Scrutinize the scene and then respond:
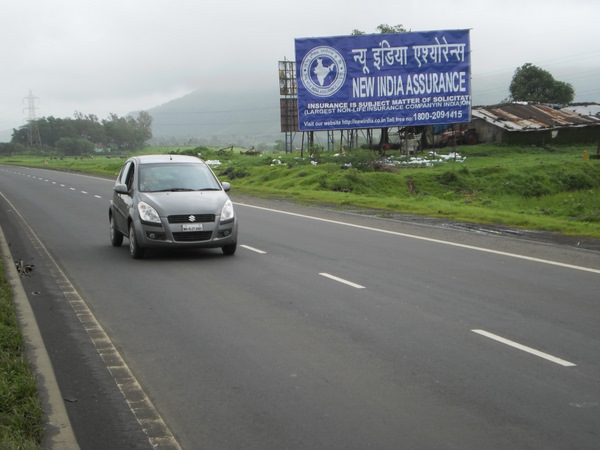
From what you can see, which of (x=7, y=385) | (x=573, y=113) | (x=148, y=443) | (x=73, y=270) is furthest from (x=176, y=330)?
(x=573, y=113)

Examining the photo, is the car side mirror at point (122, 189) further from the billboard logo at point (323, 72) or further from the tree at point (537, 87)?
the tree at point (537, 87)

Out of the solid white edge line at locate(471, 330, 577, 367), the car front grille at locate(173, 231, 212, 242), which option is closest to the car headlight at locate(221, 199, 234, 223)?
the car front grille at locate(173, 231, 212, 242)

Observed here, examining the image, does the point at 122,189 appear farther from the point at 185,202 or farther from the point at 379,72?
the point at 379,72

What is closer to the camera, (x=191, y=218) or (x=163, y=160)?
(x=191, y=218)

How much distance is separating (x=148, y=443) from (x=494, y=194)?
3151 cm

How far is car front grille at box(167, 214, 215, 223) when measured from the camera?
14312 millimetres

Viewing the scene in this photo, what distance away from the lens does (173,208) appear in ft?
47.2

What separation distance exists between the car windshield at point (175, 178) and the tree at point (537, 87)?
76.0 metres

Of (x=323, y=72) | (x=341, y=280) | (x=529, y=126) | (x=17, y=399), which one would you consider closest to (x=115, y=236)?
(x=341, y=280)

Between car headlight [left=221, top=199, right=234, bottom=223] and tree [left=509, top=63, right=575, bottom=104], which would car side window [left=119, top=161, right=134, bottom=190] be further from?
tree [left=509, top=63, right=575, bottom=104]

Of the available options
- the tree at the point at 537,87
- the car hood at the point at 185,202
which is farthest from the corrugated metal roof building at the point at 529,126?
the car hood at the point at 185,202

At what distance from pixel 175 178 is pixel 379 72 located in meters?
29.6

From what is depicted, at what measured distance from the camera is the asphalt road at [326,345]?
5.71 metres

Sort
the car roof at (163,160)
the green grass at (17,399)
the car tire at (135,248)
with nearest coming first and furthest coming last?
the green grass at (17,399), the car tire at (135,248), the car roof at (163,160)
